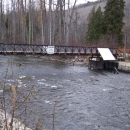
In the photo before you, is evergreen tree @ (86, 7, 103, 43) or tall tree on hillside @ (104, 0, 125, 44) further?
evergreen tree @ (86, 7, 103, 43)

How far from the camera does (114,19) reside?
1400 inches

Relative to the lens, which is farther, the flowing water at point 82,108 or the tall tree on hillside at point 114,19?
the tall tree on hillside at point 114,19

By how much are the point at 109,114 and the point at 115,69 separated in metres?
14.9

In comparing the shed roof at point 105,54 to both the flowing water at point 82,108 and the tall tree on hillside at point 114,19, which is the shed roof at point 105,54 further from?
the flowing water at point 82,108

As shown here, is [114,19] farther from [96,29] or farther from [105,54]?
→ [105,54]

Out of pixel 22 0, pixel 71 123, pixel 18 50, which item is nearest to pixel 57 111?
pixel 71 123

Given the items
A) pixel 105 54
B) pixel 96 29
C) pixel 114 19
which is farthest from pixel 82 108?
pixel 96 29

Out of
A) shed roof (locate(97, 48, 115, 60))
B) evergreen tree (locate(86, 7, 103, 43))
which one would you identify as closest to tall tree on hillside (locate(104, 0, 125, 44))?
evergreen tree (locate(86, 7, 103, 43))

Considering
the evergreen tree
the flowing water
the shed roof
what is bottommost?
the flowing water

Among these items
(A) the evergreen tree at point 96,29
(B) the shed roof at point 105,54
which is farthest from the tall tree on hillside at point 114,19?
(B) the shed roof at point 105,54

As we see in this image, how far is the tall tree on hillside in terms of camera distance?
35.2 metres

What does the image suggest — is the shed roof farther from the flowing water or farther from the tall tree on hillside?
the flowing water

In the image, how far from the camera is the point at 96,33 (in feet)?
127

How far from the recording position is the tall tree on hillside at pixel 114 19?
116 ft
